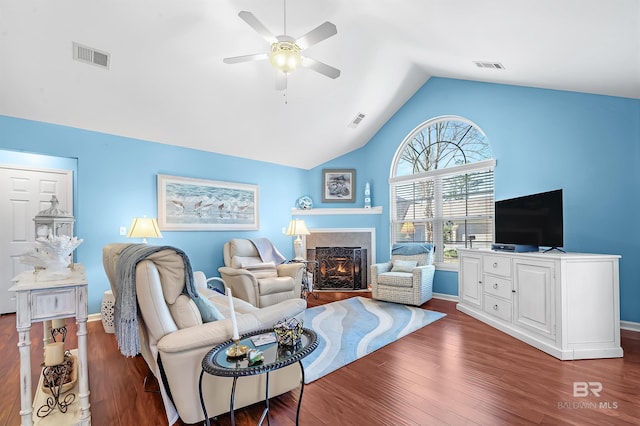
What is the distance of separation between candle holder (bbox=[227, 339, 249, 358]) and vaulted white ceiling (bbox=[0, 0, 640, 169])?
2813mm

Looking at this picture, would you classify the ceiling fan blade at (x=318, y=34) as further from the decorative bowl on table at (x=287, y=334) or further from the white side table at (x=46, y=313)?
the white side table at (x=46, y=313)

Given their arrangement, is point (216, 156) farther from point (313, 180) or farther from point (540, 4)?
point (540, 4)

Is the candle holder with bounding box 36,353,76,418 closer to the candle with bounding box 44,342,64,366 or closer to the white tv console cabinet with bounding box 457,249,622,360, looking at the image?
the candle with bounding box 44,342,64,366

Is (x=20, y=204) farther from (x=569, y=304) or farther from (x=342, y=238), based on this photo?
(x=569, y=304)

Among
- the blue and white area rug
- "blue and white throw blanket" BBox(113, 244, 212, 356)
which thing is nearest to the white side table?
"blue and white throw blanket" BBox(113, 244, 212, 356)

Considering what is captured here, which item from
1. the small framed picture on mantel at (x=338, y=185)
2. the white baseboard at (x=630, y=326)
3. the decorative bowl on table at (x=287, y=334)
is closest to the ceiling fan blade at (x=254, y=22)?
the decorative bowl on table at (x=287, y=334)

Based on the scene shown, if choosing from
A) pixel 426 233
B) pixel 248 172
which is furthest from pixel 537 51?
pixel 248 172

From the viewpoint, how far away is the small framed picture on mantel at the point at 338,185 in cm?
596

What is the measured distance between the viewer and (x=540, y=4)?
2189mm

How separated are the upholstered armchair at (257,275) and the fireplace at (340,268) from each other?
3.16 ft

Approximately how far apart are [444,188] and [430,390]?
345cm

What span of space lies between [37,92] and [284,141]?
3.07 metres

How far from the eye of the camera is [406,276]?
4.30 m

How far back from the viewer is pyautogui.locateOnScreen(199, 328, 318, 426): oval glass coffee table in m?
1.38
